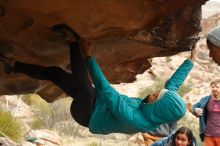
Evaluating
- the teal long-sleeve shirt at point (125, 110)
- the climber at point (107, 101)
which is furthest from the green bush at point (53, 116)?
the teal long-sleeve shirt at point (125, 110)

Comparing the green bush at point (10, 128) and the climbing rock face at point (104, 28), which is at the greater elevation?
the climbing rock face at point (104, 28)

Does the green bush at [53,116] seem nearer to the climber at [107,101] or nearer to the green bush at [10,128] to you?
the green bush at [10,128]

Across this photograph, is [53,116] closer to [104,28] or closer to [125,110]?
[104,28]

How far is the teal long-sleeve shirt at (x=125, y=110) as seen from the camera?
403cm

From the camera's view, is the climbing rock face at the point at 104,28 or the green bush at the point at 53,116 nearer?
the climbing rock face at the point at 104,28

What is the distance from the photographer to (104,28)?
4.35 m

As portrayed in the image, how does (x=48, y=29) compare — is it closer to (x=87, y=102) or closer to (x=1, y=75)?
(x=87, y=102)

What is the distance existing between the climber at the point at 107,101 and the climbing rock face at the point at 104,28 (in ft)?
0.76

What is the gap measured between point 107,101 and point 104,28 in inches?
27.8

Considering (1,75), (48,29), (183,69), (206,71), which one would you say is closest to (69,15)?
(48,29)

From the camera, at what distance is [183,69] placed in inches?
176

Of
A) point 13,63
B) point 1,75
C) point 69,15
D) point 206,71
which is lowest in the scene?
point 206,71

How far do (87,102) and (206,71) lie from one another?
1977 centimetres

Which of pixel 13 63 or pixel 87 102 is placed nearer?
pixel 87 102
